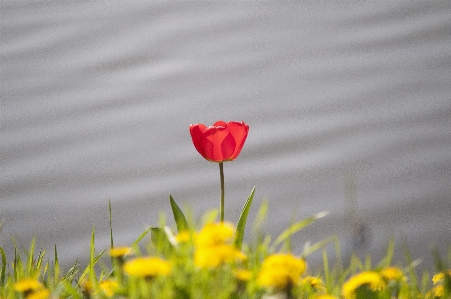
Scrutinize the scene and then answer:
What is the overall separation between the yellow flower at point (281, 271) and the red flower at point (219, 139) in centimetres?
39

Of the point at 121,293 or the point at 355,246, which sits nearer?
the point at 121,293

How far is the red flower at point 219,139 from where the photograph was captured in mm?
975

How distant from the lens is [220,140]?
3.21 ft

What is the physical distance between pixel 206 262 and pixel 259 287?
0.35 ft

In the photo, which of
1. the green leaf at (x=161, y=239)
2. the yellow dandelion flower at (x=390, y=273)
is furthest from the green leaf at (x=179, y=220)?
the yellow dandelion flower at (x=390, y=273)

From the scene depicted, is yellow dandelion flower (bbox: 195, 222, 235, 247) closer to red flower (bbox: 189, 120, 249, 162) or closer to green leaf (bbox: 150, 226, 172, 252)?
green leaf (bbox: 150, 226, 172, 252)

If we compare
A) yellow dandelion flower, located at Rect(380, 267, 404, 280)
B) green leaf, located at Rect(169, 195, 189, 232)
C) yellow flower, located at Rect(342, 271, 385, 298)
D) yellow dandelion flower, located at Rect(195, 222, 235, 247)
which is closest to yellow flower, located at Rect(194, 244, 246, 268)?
yellow dandelion flower, located at Rect(195, 222, 235, 247)

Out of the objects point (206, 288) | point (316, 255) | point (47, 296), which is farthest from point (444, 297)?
point (316, 255)

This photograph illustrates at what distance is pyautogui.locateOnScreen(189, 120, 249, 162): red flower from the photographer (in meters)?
0.98

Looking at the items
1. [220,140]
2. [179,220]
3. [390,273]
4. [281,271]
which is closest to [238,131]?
[220,140]

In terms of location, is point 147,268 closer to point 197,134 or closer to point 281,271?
point 281,271

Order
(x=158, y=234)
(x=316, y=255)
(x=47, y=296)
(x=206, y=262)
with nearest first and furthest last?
(x=206, y=262) → (x=47, y=296) → (x=158, y=234) → (x=316, y=255)

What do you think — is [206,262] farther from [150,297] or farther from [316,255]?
[316,255]

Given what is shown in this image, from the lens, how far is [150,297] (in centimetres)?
62
